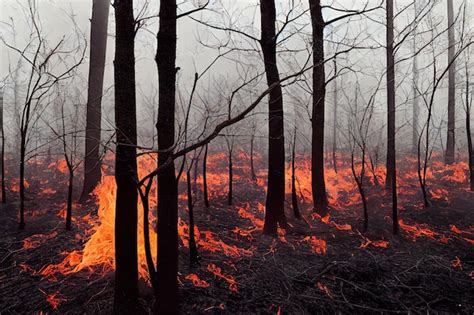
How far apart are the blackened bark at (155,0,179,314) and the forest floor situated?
572 millimetres

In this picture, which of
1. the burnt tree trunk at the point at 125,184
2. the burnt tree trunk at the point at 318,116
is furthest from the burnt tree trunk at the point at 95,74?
the burnt tree trunk at the point at 318,116

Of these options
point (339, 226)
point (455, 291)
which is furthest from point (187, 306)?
point (339, 226)

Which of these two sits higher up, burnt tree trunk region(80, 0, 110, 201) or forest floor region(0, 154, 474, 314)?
burnt tree trunk region(80, 0, 110, 201)

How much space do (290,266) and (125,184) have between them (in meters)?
3.26

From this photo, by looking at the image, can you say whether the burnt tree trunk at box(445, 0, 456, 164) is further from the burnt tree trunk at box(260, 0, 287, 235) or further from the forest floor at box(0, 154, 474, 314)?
the burnt tree trunk at box(260, 0, 287, 235)

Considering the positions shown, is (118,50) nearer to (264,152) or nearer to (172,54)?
(172,54)

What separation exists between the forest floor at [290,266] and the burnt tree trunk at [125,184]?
0.46 metres

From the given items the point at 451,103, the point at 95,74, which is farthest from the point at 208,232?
the point at 451,103

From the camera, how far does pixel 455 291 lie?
14.4ft

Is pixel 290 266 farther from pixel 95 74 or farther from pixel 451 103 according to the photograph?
pixel 451 103

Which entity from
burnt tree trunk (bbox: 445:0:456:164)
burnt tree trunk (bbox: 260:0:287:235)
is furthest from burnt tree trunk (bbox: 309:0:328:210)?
burnt tree trunk (bbox: 445:0:456:164)

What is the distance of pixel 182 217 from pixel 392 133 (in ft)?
25.6

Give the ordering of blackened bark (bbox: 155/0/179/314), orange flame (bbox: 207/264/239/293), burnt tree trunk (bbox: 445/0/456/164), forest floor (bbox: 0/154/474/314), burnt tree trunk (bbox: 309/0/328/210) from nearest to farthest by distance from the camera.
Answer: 1. blackened bark (bbox: 155/0/179/314)
2. forest floor (bbox: 0/154/474/314)
3. orange flame (bbox: 207/264/239/293)
4. burnt tree trunk (bbox: 309/0/328/210)
5. burnt tree trunk (bbox: 445/0/456/164)

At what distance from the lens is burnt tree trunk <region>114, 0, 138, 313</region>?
3551 millimetres
